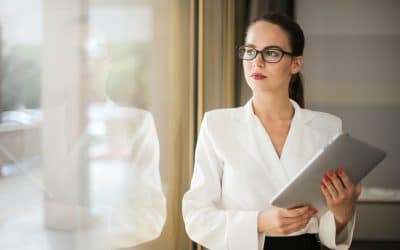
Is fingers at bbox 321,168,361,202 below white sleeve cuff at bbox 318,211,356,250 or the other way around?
the other way around

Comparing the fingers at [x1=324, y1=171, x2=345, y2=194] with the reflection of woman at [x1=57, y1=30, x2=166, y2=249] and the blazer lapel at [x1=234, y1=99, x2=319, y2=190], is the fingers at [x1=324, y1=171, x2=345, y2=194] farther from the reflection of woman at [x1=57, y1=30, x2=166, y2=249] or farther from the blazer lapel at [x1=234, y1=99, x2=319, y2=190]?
the reflection of woman at [x1=57, y1=30, x2=166, y2=249]

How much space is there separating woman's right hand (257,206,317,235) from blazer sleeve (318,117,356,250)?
61 mm

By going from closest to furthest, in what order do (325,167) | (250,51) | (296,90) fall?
(325,167) < (250,51) < (296,90)

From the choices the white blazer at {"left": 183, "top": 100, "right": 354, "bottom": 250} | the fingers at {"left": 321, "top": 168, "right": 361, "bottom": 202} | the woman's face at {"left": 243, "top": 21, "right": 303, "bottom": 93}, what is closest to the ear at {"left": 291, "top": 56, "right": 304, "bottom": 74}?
the woman's face at {"left": 243, "top": 21, "right": 303, "bottom": 93}

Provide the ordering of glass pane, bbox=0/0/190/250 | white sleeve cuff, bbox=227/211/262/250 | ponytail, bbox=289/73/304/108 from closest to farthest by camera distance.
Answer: glass pane, bbox=0/0/190/250 < white sleeve cuff, bbox=227/211/262/250 < ponytail, bbox=289/73/304/108

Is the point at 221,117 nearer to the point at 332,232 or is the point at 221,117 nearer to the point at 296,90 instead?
the point at 296,90

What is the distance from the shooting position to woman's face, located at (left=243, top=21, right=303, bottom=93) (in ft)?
2.69

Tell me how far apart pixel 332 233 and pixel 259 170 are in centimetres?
20

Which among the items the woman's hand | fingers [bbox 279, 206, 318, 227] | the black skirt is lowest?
the black skirt

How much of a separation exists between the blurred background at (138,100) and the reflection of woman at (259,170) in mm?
169

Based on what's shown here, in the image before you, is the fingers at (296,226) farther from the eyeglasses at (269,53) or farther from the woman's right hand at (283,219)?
the eyeglasses at (269,53)

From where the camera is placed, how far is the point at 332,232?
850 mm

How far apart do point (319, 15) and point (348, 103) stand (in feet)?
0.93

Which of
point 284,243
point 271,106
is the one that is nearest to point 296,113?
point 271,106
